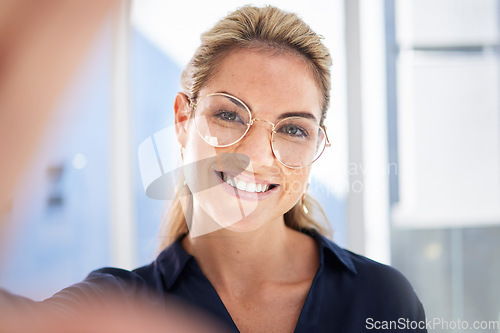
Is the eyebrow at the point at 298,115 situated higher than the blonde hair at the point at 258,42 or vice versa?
the blonde hair at the point at 258,42

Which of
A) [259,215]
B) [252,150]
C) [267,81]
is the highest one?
[267,81]

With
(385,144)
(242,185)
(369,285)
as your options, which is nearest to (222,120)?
(242,185)

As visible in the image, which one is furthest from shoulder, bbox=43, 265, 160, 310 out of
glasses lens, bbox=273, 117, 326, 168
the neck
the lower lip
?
glasses lens, bbox=273, 117, 326, 168

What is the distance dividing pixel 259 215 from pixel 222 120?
0.18 m

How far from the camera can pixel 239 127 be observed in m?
0.64

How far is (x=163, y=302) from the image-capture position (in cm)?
68

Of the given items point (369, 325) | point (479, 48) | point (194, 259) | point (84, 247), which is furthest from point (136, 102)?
point (479, 48)

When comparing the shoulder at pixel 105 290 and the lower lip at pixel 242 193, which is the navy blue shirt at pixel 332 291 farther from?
the lower lip at pixel 242 193

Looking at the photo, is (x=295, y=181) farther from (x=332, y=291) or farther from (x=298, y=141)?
(x=332, y=291)

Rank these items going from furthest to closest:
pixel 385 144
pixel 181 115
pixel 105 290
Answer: pixel 385 144 → pixel 181 115 → pixel 105 290

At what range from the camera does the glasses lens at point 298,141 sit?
645 millimetres

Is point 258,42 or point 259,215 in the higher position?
point 258,42

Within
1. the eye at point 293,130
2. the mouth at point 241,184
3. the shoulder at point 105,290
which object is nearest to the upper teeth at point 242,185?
the mouth at point 241,184

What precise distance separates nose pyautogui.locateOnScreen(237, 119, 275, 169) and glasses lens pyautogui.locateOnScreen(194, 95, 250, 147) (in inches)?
0.5
